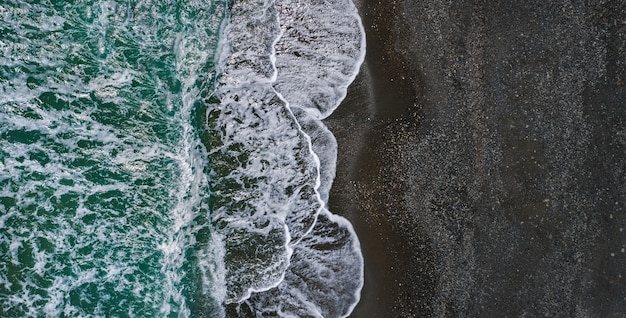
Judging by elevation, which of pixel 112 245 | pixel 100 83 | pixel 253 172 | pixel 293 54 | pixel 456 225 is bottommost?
pixel 112 245

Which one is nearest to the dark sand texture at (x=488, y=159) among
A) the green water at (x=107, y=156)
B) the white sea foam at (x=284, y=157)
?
the white sea foam at (x=284, y=157)

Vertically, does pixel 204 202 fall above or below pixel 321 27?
below

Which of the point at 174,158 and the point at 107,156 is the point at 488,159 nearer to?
the point at 174,158

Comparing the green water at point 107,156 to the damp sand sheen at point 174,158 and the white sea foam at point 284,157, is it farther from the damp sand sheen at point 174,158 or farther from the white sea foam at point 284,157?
the white sea foam at point 284,157

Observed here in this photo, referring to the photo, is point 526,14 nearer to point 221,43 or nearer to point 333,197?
point 333,197

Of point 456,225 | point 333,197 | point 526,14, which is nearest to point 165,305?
point 333,197

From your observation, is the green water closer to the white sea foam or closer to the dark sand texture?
the white sea foam

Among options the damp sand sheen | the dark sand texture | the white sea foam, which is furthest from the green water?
the dark sand texture
